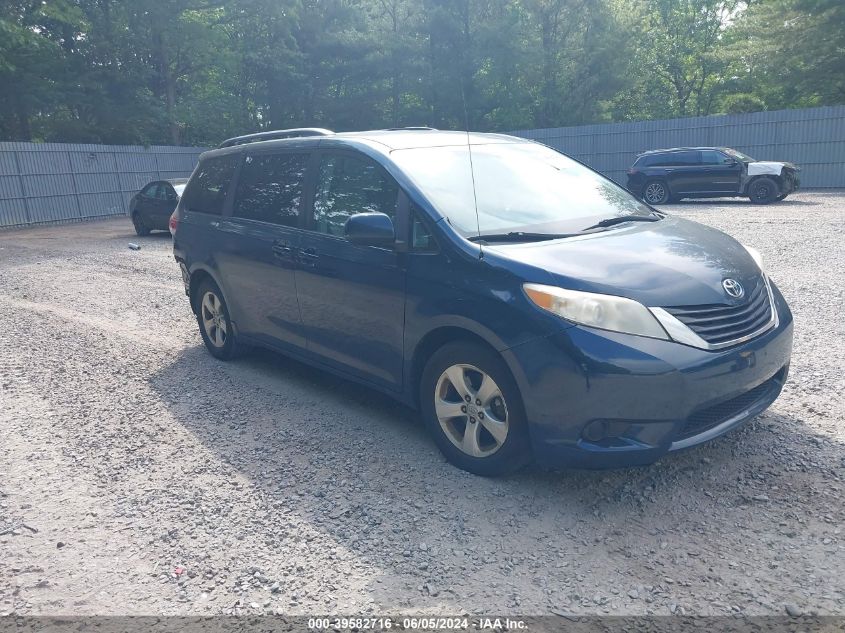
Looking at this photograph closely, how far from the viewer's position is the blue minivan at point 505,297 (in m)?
3.41

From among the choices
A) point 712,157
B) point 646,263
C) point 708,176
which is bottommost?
point 708,176

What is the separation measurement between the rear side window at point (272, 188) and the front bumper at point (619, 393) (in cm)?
238

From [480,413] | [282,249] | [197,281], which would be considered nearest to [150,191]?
[197,281]

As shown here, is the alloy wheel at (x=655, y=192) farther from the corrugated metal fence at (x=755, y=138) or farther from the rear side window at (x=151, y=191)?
the rear side window at (x=151, y=191)

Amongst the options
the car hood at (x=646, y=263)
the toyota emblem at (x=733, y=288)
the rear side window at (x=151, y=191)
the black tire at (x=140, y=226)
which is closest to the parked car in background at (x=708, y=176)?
the rear side window at (x=151, y=191)

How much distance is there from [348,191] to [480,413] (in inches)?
71.6

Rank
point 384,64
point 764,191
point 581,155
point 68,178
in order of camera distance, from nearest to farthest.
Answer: point 764,191
point 68,178
point 581,155
point 384,64

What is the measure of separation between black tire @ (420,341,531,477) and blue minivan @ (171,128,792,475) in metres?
0.01

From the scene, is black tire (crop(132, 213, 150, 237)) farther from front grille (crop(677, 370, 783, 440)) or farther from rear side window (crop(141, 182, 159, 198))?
front grille (crop(677, 370, 783, 440))

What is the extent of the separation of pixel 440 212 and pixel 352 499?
1667 millimetres

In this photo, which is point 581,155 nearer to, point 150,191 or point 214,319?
point 150,191

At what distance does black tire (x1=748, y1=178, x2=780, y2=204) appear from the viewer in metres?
18.7

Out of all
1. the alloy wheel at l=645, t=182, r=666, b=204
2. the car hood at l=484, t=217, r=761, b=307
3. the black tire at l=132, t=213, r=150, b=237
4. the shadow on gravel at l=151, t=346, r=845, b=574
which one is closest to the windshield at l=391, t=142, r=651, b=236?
the car hood at l=484, t=217, r=761, b=307

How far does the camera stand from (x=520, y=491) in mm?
3791
